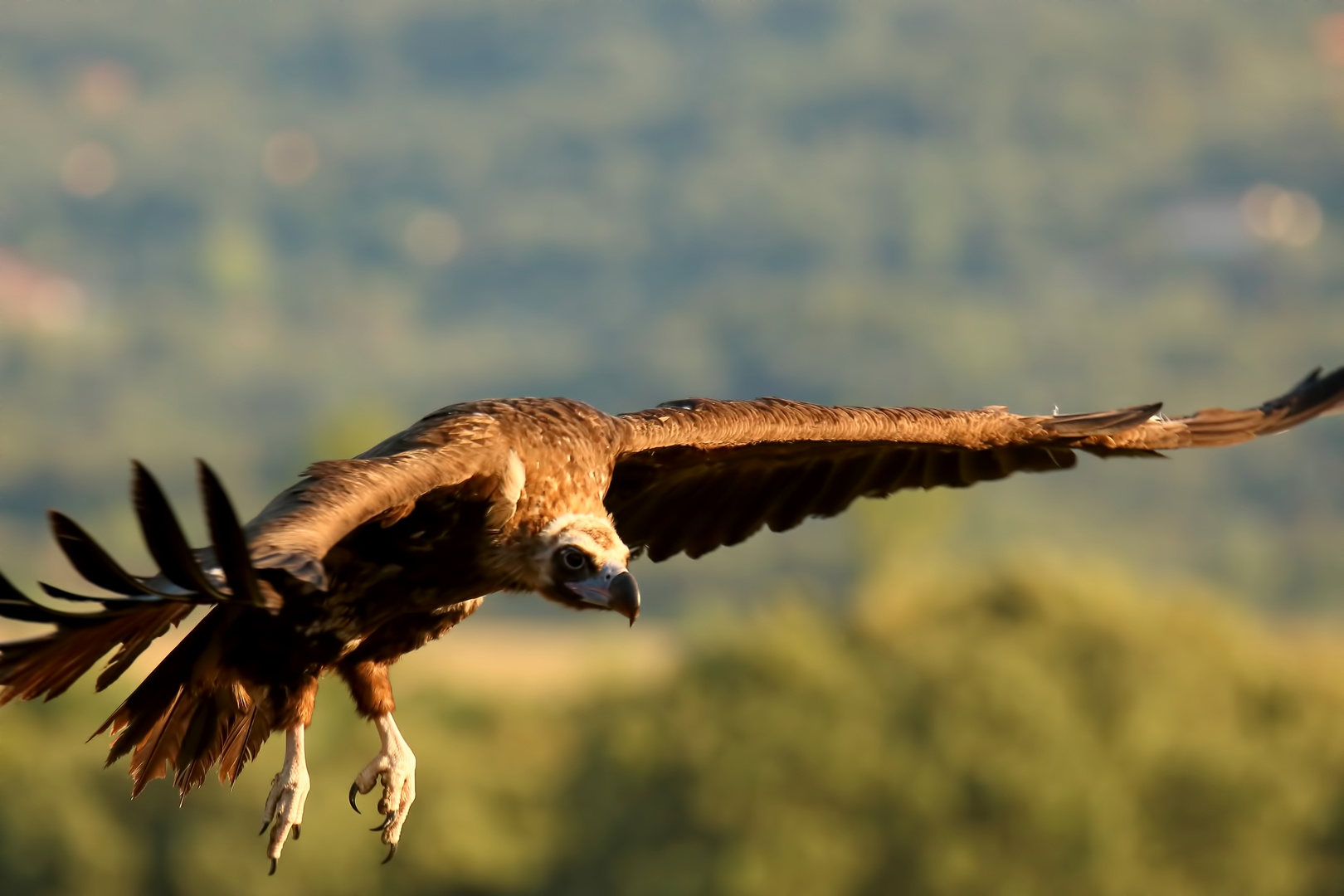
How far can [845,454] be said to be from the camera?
9.74m

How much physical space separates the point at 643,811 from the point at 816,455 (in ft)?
120

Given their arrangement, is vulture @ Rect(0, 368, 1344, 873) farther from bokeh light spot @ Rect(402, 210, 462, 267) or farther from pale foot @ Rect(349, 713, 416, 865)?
bokeh light spot @ Rect(402, 210, 462, 267)

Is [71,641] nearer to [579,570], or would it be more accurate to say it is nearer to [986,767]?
[579,570]

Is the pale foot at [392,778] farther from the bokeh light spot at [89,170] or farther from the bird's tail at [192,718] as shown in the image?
the bokeh light spot at [89,170]

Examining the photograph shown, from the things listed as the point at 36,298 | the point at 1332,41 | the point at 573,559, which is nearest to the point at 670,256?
the point at 36,298

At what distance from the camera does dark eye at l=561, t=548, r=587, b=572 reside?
7.52 metres

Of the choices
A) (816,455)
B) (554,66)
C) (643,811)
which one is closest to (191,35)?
(554,66)

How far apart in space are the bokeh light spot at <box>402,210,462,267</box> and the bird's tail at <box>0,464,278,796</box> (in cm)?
16924

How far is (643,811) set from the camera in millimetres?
45125

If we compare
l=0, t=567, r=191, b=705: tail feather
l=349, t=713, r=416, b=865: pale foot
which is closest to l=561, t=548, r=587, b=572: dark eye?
l=349, t=713, r=416, b=865: pale foot

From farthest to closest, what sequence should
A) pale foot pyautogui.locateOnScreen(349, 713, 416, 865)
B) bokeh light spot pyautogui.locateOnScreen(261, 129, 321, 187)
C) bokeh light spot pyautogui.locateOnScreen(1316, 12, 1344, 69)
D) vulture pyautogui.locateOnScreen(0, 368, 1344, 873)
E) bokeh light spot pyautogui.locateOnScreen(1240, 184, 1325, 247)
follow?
bokeh light spot pyautogui.locateOnScreen(261, 129, 321, 187) < bokeh light spot pyautogui.locateOnScreen(1316, 12, 1344, 69) < bokeh light spot pyautogui.locateOnScreen(1240, 184, 1325, 247) < pale foot pyautogui.locateOnScreen(349, 713, 416, 865) < vulture pyautogui.locateOnScreen(0, 368, 1344, 873)

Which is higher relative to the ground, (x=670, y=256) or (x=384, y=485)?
(x=670, y=256)

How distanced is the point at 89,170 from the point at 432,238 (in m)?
32.5

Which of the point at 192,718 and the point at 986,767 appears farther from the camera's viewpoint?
the point at 986,767
